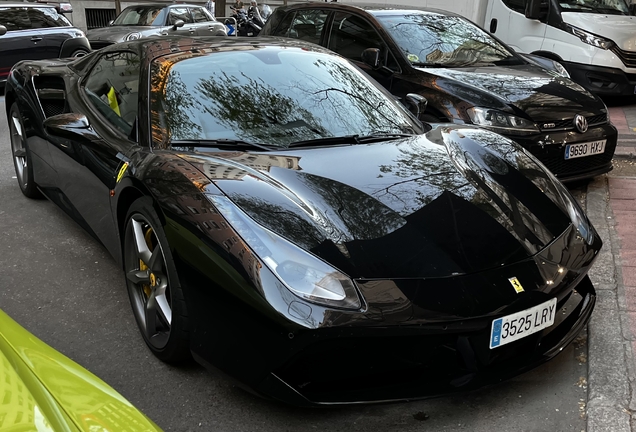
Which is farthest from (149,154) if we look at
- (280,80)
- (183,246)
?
(280,80)

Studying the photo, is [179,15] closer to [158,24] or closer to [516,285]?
[158,24]

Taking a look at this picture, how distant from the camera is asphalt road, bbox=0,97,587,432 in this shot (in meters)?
2.52

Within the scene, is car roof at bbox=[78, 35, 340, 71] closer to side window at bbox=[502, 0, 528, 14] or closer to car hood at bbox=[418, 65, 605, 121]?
car hood at bbox=[418, 65, 605, 121]

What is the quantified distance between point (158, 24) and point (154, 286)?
11.2 metres

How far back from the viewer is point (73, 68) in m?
4.50

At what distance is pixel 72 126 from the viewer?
346 cm

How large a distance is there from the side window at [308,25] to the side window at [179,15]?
6882 millimetres

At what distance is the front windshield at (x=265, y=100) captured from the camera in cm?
315

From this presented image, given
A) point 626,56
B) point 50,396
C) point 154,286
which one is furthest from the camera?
point 626,56

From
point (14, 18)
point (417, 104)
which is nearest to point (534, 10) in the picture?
point (417, 104)

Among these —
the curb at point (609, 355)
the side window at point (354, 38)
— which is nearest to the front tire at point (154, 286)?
the curb at point (609, 355)

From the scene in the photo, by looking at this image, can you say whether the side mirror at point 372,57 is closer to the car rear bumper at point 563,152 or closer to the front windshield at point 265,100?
the car rear bumper at point 563,152

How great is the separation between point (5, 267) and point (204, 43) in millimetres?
1751

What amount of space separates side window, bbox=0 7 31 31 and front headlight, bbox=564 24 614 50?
8292 millimetres
